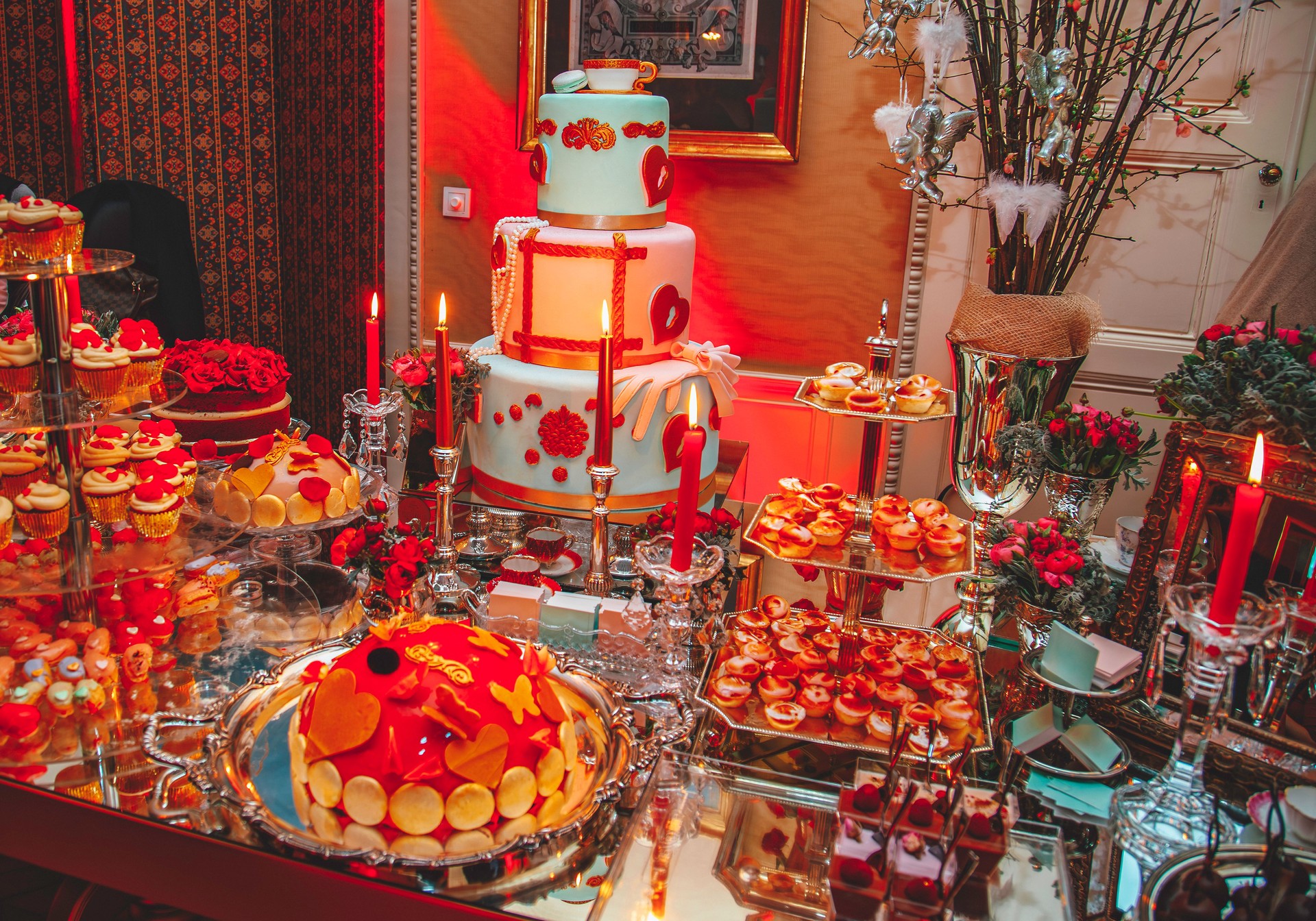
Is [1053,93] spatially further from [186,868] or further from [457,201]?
[457,201]

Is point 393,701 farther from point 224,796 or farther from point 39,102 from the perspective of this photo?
point 39,102

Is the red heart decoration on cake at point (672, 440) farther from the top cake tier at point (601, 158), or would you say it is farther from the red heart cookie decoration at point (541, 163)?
the red heart cookie decoration at point (541, 163)

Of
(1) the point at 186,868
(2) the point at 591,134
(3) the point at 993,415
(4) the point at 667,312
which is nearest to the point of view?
(1) the point at 186,868

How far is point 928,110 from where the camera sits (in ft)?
6.08

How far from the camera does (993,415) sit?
1975mm

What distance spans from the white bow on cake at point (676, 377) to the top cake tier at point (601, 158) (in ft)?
1.20

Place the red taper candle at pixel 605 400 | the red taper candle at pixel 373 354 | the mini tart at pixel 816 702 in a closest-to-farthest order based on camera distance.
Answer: the mini tart at pixel 816 702
the red taper candle at pixel 605 400
the red taper candle at pixel 373 354

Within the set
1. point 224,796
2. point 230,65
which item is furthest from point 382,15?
point 224,796

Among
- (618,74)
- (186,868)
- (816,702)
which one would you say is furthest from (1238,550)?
(618,74)

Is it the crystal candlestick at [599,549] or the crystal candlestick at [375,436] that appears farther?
the crystal candlestick at [375,436]

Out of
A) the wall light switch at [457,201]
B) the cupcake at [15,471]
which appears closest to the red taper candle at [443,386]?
the cupcake at [15,471]

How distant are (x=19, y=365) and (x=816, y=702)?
1.28m

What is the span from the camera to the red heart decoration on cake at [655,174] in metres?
2.60

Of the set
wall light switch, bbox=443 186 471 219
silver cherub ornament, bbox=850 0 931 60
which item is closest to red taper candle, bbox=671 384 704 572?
silver cherub ornament, bbox=850 0 931 60
